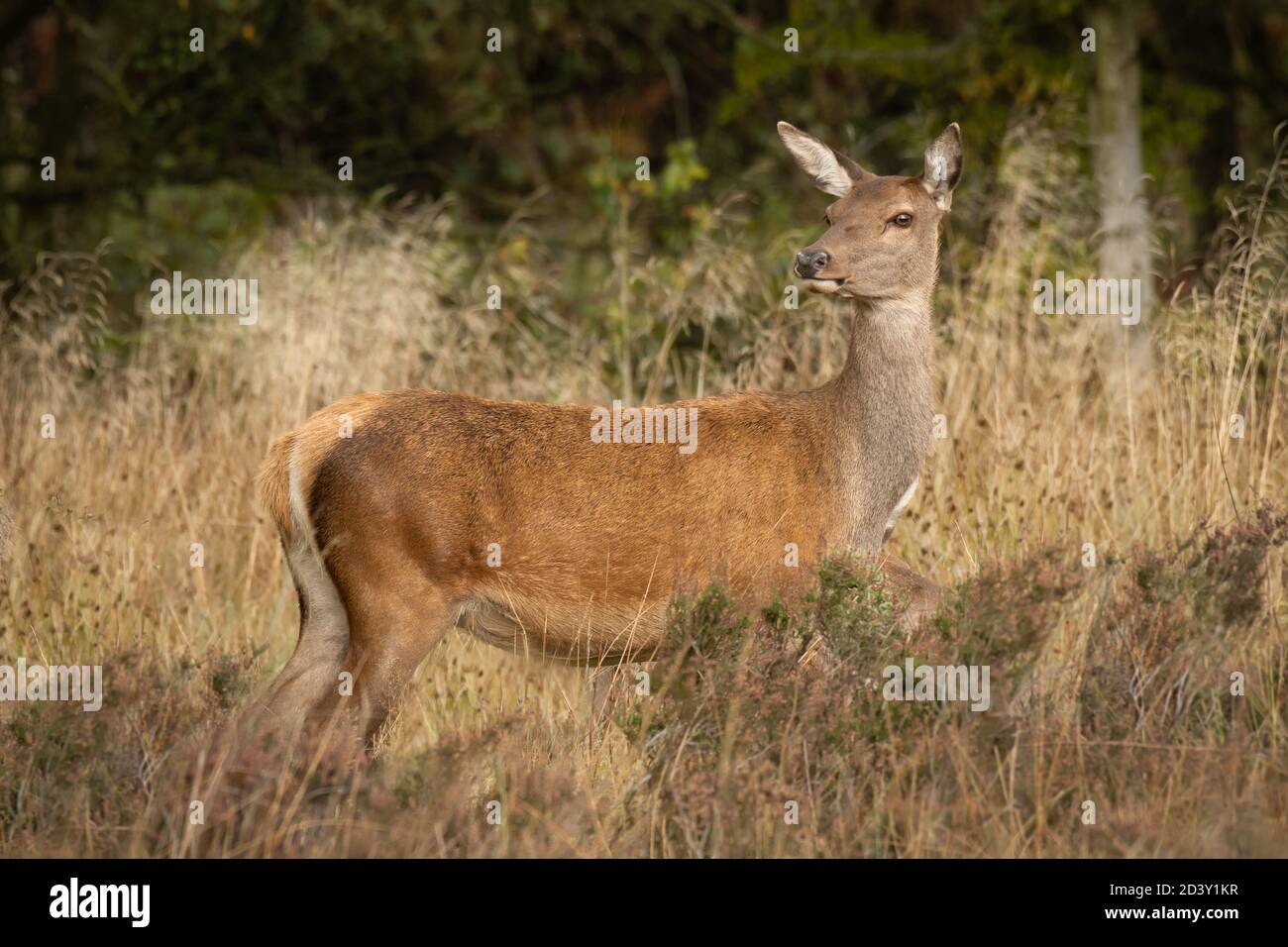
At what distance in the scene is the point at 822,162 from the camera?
620cm

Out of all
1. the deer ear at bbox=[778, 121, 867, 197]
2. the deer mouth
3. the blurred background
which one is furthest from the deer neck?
the blurred background

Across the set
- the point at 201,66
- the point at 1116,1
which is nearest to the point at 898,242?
the point at 1116,1

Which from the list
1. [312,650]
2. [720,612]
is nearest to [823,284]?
[720,612]

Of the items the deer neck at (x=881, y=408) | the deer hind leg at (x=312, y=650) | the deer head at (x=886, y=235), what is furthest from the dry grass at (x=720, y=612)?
the deer head at (x=886, y=235)

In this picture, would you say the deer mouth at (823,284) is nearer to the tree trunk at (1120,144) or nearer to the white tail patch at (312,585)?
the white tail patch at (312,585)

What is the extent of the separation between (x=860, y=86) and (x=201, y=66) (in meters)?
6.59

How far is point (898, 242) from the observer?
5.77m

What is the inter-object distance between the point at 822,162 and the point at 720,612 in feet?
6.19

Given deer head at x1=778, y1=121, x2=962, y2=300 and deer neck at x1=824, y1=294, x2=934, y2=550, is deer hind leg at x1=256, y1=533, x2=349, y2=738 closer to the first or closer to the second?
deer neck at x1=824, y1=294, x2=934, y2=550

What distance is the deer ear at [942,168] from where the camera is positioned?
6008 millimetres

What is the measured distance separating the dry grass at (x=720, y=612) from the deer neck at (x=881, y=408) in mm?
418

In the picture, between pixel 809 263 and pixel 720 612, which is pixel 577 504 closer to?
pixel 720 612

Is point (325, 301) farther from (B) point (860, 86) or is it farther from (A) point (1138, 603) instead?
(B) point (860, 86)

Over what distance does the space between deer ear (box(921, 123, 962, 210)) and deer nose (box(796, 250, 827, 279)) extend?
0.64 m
